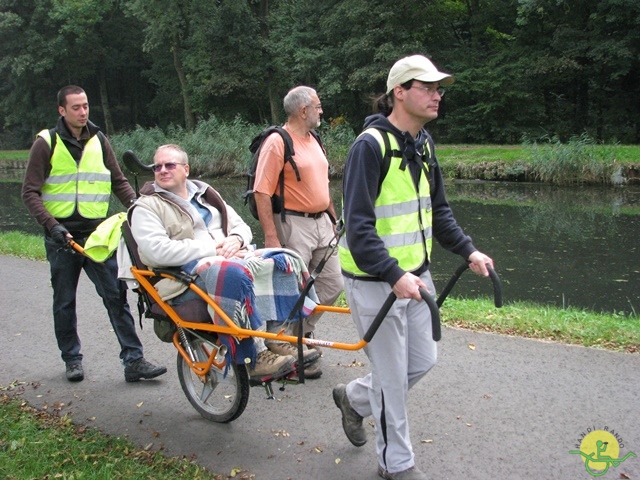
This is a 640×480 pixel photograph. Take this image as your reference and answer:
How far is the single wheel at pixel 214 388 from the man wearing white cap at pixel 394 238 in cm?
99

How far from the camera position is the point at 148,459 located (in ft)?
13.5

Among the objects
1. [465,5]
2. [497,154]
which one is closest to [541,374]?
[497,154]

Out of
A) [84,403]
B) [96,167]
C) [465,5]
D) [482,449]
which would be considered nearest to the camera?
[482,449]

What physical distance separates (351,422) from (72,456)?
1672 mm

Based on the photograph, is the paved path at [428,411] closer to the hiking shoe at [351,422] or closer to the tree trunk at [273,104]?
the hiking shoe at [351,422]

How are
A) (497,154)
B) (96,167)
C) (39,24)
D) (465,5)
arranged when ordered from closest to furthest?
(96,167)
(497,154)
(465,5)
(39,24)

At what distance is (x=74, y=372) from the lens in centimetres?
550

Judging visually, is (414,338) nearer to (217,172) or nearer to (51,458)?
(51,458)

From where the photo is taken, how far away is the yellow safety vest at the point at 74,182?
17.9ft

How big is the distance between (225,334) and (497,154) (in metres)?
22.6

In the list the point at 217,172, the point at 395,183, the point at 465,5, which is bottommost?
the point at 217,172

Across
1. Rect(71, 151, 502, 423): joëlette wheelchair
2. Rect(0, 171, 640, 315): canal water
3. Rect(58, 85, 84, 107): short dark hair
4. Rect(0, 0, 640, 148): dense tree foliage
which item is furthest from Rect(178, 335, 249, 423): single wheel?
Rect(0, 0, 640, 148): dense tree foliage

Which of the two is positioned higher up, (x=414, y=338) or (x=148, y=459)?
(x=414, y=338)

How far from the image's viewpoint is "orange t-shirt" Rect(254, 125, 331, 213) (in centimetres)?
540
